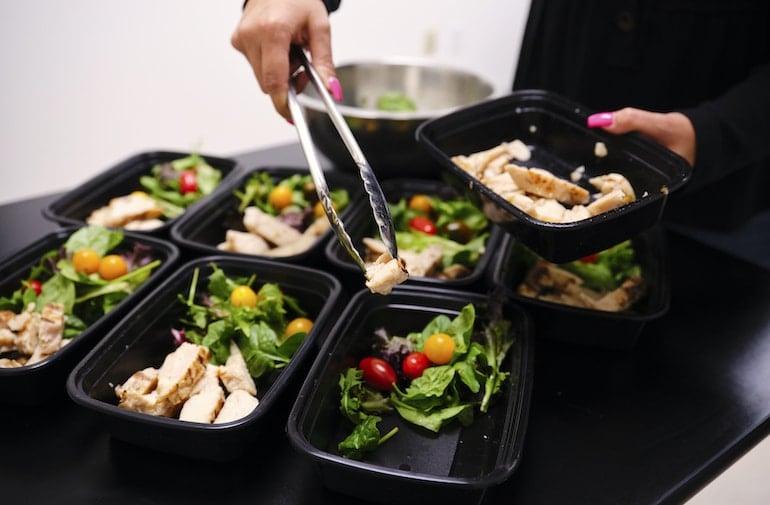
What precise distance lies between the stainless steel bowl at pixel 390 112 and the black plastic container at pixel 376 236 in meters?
0.06

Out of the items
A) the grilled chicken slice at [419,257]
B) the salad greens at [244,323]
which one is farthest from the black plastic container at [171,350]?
the grilled chicken slice at [419,257]

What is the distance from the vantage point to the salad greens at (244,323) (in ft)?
3.72

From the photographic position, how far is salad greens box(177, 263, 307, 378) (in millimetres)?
1133

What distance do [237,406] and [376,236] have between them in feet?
2.29

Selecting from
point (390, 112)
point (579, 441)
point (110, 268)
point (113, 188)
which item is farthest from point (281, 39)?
point (579, 441)

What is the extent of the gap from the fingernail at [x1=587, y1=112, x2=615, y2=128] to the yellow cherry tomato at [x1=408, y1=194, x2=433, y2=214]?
59cm

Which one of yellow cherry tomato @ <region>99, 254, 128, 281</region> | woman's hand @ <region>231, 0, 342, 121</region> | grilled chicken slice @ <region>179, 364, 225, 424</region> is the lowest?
grilled chicken slice @ <region>179, 364, 225, 424</region>

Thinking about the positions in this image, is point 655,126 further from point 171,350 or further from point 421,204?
point 171,350

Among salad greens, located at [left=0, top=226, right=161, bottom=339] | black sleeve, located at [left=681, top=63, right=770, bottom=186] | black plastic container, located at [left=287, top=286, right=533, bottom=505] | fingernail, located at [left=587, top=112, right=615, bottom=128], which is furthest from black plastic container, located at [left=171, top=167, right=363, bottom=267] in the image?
black sleeve, located at [left=681, top=63, right=770, bottom=186]

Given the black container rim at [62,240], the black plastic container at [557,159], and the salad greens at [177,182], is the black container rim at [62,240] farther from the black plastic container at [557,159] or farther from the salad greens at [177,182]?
the black plastic container at [557,159]

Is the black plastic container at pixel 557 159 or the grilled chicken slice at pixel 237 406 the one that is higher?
the black plastic container at pixel 557 159

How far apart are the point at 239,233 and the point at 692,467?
1125 mm

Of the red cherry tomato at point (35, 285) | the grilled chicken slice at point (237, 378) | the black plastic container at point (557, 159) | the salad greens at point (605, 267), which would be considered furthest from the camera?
the salad greens at point (605, 267)

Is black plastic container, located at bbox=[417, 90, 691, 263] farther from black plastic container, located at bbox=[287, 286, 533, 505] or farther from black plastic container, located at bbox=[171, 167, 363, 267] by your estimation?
black plastic container, located at bbox=[171, 167, 363, 267]
